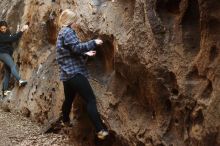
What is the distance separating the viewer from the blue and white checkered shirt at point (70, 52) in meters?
7.10

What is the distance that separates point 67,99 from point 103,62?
3.03ft

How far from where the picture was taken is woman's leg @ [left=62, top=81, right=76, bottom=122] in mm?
7432

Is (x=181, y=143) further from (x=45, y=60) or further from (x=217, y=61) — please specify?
(x=45, y=60)

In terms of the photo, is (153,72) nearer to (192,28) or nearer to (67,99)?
(192,28)

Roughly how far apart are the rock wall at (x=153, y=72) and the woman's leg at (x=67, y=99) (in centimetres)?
36

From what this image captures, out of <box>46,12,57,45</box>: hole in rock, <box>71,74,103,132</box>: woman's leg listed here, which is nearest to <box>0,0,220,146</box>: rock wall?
<box>71,74,103,132</box>: woman's leg

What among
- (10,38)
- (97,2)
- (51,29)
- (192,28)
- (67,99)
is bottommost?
(67,99)

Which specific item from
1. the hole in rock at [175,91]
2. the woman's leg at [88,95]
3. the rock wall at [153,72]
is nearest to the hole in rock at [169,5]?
the rock wall at [153,72]

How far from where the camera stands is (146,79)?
21.8 feet

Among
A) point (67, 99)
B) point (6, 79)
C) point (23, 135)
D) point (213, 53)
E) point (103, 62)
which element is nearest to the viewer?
point (213, 53)

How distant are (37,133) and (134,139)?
3.11 meters

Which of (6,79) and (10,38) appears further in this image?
(6,79)

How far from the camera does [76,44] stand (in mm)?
7148

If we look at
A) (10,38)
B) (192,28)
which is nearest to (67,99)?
(192,28)
